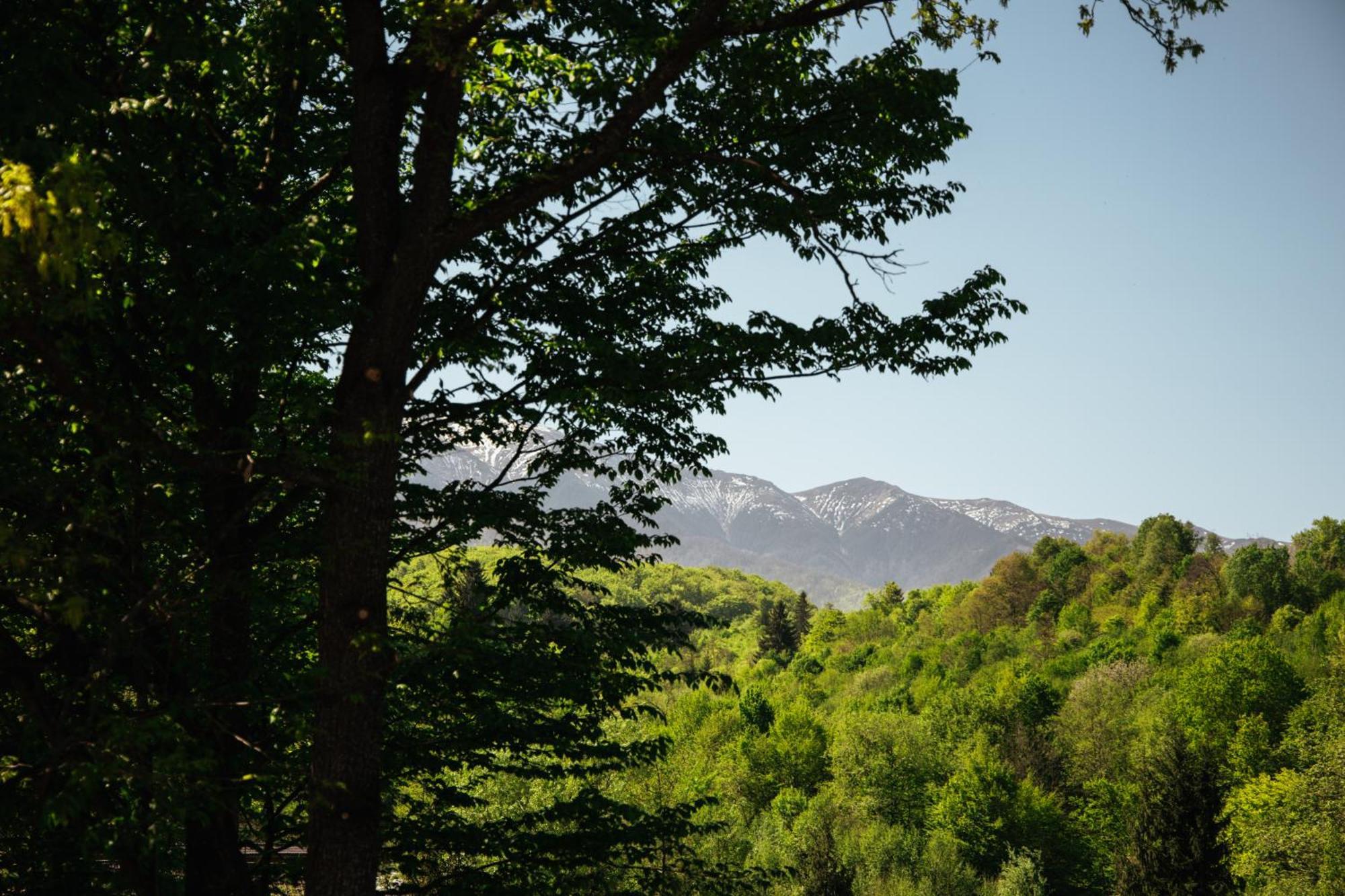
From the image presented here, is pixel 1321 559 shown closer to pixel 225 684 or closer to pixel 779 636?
pixel 779 636

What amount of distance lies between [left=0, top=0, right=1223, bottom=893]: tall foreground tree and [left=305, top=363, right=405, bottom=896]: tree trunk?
0.07ft

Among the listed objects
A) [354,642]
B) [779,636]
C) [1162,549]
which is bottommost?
[779,636]

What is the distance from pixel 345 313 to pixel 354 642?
216 centimetres

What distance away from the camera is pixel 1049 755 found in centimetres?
6781

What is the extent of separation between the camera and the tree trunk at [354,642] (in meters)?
6.26

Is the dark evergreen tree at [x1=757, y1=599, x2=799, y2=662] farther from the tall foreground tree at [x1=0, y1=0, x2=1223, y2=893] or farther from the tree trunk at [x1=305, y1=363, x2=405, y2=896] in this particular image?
the tree trunk at [x1=305, y1=363, x2=405, y2=896]

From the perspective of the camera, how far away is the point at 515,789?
1478 inches

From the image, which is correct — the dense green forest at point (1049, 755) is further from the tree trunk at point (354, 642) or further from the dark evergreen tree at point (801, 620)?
the dark evergreen tree at point (801, 620)

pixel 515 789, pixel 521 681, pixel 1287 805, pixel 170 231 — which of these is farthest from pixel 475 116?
pixel 1287 805

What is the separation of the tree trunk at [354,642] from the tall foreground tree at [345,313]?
0.07 ft

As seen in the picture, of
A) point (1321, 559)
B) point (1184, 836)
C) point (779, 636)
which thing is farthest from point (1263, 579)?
point (1184, 836)

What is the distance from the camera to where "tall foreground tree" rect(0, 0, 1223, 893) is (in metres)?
5.94

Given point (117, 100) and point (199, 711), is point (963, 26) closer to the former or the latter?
point (117, 100)

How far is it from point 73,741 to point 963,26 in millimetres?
7662
